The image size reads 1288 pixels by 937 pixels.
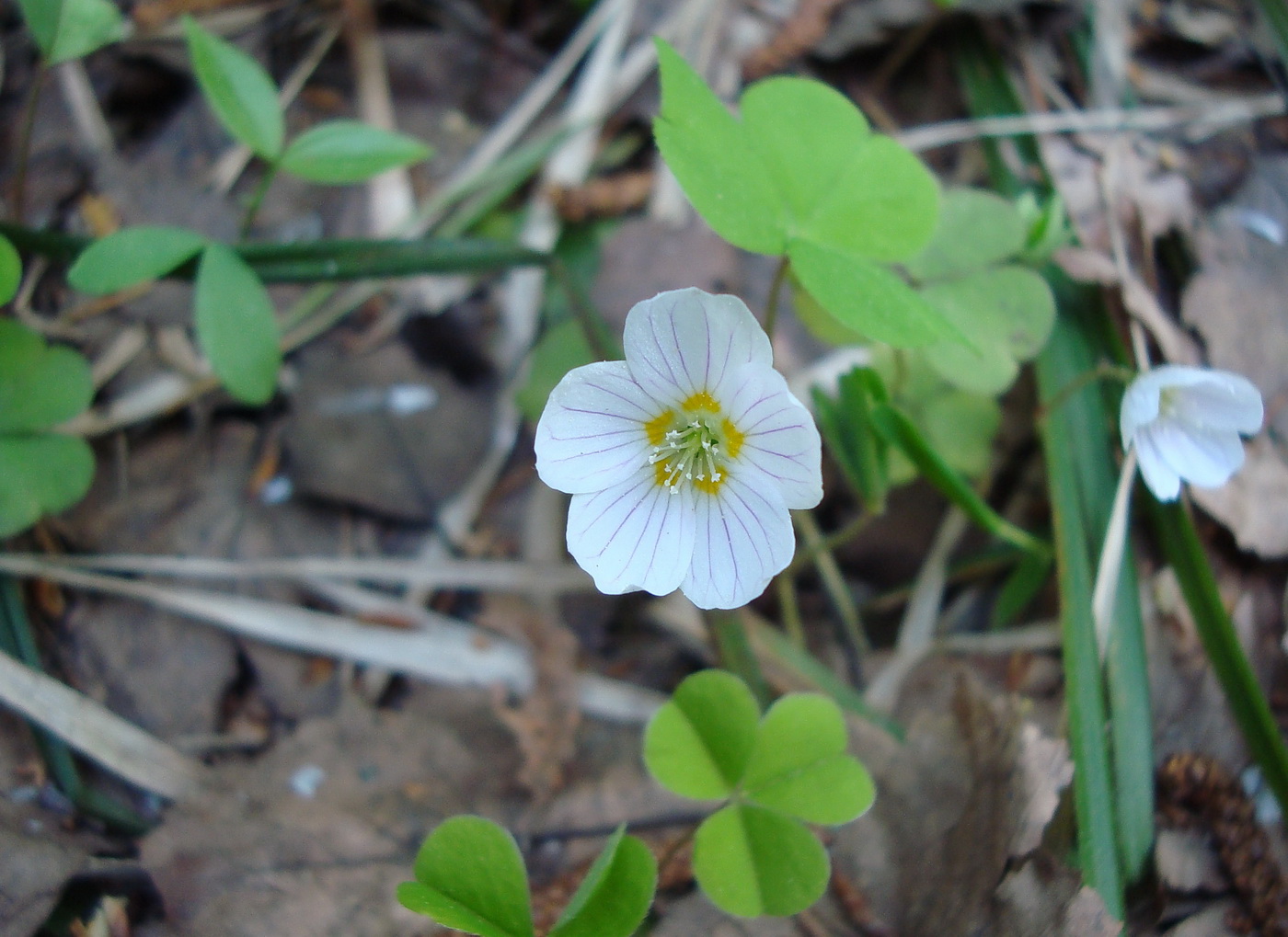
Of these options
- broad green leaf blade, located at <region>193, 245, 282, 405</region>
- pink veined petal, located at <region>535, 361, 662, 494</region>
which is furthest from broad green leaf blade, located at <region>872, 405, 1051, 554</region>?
broad green leaf blade, located at <region>193, 245, 282, 405</region>

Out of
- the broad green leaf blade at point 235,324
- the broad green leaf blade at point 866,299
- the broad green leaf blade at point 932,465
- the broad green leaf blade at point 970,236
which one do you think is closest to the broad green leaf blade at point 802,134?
the broad green leaf blade at point 866,299

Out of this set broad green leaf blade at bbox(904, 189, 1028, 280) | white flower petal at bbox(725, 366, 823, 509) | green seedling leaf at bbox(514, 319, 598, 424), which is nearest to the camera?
white flower petal at bbox(725, 366, 823, 509)

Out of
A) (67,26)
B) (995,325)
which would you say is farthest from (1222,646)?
(67,26)

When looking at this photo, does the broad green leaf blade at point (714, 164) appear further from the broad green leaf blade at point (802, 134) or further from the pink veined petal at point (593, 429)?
the pink veined petal at point (593, 429)

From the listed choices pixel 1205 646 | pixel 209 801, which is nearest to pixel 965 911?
pixel 1205 646

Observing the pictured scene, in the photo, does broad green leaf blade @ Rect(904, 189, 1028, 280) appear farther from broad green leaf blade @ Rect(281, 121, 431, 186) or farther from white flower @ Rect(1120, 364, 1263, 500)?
broad green leaf blade @ Rect(281, 121, 431, 186)

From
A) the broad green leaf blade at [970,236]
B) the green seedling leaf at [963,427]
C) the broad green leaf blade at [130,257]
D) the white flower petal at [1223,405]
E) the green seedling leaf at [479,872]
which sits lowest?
the green seedling leaf at [479,872]
